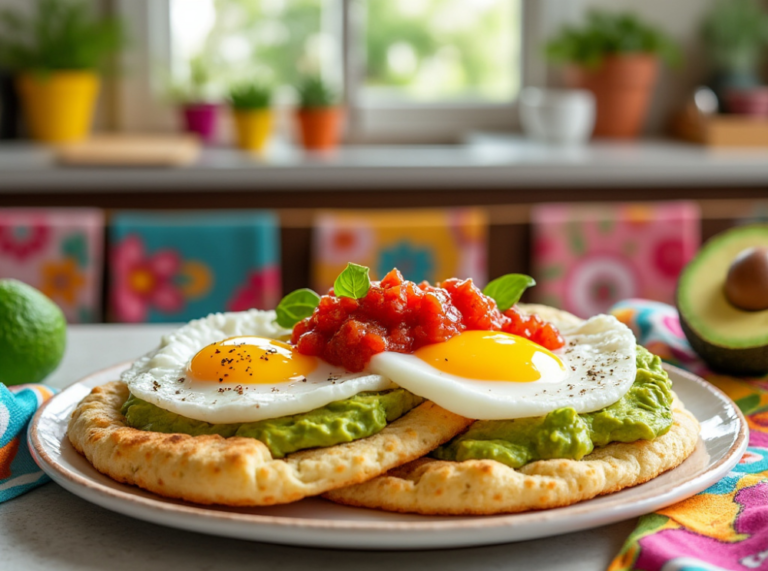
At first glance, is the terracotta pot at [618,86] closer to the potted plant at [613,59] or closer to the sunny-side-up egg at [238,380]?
the potted plant at [613,59]

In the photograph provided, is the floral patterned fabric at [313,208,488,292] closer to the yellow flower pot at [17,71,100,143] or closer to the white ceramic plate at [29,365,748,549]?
the yellow flower pot at [17,71,100,143]

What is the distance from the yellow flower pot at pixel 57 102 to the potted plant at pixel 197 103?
40 centimetres

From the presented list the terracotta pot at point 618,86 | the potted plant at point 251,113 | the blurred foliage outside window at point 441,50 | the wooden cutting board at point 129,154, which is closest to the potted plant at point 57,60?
the wooden cutting board at point 129,154

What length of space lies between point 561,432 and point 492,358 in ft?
0.56

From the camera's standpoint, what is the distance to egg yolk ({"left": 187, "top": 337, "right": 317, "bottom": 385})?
1.26m

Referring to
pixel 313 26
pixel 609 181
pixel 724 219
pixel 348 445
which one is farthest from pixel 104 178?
pixel 348 445

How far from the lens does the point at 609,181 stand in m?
3.73

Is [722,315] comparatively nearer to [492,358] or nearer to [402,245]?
[492,358]

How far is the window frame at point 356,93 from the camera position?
4.41 m

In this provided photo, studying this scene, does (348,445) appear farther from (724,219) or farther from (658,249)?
(724,219)

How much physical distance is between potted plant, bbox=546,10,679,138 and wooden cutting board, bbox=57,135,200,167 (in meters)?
1.78

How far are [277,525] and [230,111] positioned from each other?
3509 millimetres

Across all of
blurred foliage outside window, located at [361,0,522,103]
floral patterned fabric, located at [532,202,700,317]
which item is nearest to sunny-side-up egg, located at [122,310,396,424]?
floral patterned fabric, located at [532,202,700,317]

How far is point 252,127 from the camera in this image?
4.16 meters
